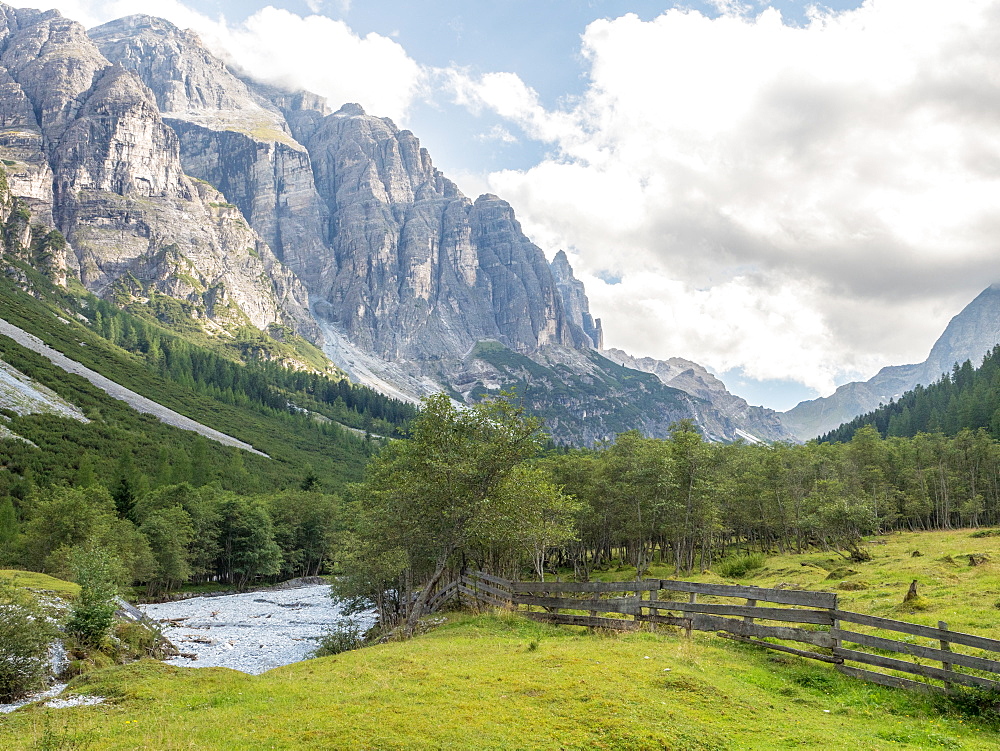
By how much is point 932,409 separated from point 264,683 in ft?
638

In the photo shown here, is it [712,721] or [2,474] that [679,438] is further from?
[2,474]

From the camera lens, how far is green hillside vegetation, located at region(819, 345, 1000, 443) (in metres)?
125

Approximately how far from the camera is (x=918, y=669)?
13.6m

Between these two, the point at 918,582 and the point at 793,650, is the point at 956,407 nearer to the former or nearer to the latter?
the point at 918,582

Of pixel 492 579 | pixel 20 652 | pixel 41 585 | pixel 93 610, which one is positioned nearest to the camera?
pixel 20 652

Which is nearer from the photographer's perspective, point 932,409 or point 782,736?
point 782,736

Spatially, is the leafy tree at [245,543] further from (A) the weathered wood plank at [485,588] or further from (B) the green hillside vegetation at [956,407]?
(B) the green hillside vegetation at [956,407]

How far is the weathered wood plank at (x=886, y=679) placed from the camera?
13219 millimetres

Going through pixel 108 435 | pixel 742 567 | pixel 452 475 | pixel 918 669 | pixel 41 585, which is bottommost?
pixel 742 567

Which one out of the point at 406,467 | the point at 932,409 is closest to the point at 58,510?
the point at 406,467

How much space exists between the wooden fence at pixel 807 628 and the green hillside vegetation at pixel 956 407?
116 m

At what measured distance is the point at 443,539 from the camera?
3095 cm

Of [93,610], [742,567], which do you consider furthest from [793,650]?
[742,567]

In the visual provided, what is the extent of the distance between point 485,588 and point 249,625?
42.0 m
